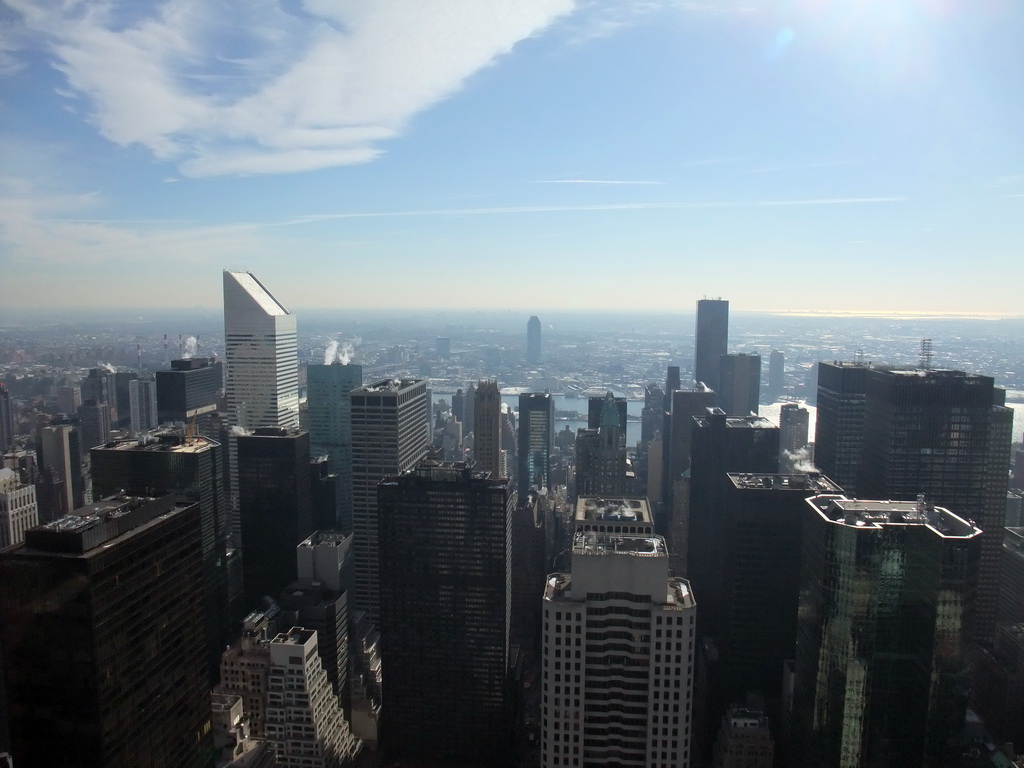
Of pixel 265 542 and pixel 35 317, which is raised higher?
pixel 35 317

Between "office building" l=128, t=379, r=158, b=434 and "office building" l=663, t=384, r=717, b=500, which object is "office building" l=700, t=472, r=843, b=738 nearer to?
"office building" l=663, t=384, r=717, b=500

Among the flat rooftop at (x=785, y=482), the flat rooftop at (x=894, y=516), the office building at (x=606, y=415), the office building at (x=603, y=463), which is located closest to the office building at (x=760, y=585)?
the flat rooftop at (x=785, y=482)

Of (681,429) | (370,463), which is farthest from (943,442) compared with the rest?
(370,463)

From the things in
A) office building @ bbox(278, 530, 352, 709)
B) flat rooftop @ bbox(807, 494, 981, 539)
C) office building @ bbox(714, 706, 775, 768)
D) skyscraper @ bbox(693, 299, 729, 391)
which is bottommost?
office building @ bbox(714, 706, 775, 768)

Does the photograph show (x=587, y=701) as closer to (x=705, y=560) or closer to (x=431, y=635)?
(x=431, y=635)

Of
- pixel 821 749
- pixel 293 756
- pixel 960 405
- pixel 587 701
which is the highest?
pixel 960 405

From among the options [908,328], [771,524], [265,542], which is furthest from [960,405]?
[265,542]

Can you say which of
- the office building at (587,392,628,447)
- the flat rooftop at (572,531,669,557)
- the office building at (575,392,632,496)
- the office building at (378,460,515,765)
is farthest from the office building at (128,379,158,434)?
the flat rooftop at (572,531,669,557)
